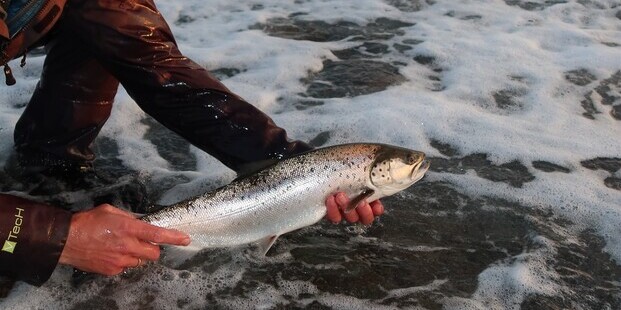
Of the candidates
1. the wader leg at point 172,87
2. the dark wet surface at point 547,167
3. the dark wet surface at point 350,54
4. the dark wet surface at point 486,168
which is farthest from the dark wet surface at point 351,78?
the wader leg at point 172,87

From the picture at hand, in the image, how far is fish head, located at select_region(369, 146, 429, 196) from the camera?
3180mm

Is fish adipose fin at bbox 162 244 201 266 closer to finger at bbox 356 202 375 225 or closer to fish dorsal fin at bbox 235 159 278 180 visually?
fish dorsal fin at bbox 235 159 278 180

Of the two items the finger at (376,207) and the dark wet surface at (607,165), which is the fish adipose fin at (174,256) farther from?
the dark wet surface at (607,165)

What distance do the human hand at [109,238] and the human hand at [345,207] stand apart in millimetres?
623

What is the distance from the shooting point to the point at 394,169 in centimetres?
317

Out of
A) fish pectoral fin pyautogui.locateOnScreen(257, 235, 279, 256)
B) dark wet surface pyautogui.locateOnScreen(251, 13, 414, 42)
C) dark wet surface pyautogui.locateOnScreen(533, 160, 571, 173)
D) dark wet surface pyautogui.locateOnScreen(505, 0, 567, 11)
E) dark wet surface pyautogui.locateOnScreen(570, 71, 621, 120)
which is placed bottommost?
dark wet surface pyautogui.locateOnScreen(251, 13, 414, 42)

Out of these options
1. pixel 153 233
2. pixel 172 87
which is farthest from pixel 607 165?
pixel 153 233

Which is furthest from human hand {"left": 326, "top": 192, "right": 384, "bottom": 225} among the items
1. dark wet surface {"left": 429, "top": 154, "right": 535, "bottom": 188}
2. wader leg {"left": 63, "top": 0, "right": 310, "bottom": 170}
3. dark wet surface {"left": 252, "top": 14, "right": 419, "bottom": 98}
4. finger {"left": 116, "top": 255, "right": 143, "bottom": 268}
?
dark wet surface {"left": 252, "top": 14, "right": 419, "bottom": 98}

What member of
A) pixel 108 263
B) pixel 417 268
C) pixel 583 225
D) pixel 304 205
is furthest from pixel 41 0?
pixel 583 225

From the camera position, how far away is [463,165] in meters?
4.66

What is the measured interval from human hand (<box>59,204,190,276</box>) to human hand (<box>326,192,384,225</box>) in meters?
0.62

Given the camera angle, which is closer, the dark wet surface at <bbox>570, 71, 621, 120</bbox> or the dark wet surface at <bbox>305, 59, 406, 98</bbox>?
the dark wet surface at <bbox>570, 71, 621, 120</bbox>

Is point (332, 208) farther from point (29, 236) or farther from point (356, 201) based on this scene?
point (29, 236)

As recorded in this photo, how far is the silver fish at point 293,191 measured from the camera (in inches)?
126
